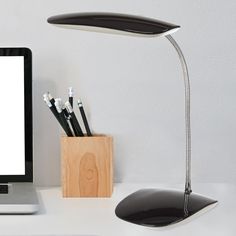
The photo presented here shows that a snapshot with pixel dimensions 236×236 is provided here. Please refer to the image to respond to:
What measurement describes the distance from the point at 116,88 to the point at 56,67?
148mm

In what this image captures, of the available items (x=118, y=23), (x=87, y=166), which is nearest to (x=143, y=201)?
(x=87, y=166)

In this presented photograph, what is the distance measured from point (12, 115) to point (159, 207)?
1.26 ft

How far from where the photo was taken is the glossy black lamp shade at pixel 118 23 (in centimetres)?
85

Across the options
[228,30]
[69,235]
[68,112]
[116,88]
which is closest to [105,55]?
[116,88]

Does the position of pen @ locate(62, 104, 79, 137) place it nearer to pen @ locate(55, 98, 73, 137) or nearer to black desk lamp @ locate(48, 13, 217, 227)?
pen @ locate(55, 98, 73, 137)

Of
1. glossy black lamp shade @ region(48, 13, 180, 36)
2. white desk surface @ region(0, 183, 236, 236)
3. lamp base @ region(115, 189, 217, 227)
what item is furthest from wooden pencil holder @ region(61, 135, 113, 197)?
glossy black lamp shade @ region(48, 13, 180, 36)

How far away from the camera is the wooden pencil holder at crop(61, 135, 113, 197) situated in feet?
3.56

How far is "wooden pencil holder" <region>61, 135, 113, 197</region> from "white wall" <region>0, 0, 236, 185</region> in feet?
0.50

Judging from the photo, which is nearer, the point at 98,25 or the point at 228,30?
the point at 98,25

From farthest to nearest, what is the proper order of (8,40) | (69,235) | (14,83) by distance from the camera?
(8,40) → (14,83) → (69,235)

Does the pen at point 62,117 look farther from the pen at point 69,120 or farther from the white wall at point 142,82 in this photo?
the white wall at point 142,82

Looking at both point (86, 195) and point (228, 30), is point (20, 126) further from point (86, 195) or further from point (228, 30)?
point (228, 30)

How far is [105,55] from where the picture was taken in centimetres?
123

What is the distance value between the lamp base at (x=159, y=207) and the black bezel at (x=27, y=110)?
0.81 ft
